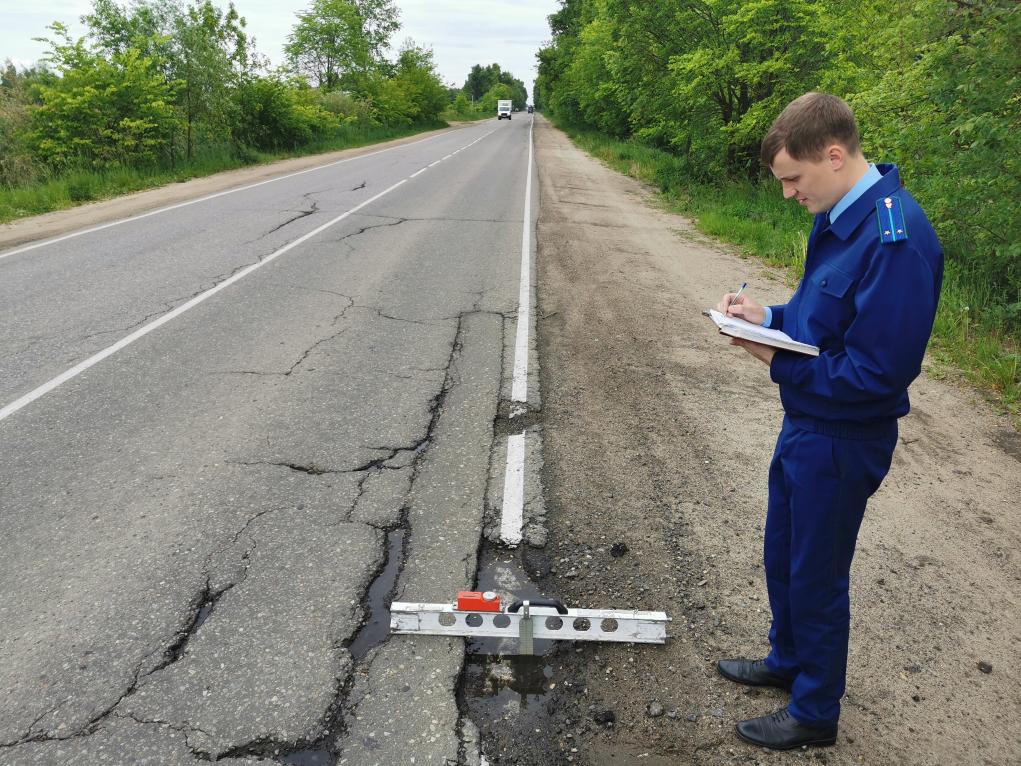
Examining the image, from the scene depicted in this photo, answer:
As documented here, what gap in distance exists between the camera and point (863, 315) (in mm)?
1857

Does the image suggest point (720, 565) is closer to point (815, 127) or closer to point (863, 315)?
point (863, 315)

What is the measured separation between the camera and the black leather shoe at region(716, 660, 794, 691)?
102 inches

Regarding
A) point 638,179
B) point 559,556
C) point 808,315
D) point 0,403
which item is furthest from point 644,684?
point 638,179

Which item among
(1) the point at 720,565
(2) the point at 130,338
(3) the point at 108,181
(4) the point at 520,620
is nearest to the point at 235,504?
(4) the point at 520,620

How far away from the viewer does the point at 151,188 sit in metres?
16.7

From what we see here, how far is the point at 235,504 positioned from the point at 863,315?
322 cm

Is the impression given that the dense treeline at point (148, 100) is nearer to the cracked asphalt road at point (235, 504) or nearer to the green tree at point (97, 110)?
the green tree at point (97, 110)

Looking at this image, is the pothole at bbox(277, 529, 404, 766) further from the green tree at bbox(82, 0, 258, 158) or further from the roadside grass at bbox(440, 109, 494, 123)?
the roadside grass at bbox(440, 109, 494, 123)

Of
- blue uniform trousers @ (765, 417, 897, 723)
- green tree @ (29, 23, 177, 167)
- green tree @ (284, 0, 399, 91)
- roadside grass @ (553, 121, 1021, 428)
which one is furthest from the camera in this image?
green tree @ (284, 0, 399, 91)

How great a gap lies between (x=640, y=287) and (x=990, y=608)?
587 centimetres

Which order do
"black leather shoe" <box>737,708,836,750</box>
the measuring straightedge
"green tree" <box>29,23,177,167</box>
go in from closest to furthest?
"black leather shoe" <box>737,708,836,750</box> → the measuring straightedge → "green tree" <box>29,23,177,167</box>

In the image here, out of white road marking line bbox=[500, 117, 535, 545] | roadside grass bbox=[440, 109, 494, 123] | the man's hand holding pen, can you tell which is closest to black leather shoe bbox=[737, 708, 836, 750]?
the man's hand holding pen

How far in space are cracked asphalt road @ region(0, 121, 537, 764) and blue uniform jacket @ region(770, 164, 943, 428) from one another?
5.48 feet

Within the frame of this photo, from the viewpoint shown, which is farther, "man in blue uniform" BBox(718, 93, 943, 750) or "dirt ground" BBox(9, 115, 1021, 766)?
"dirt ground" BBox(9, 115, 1021, 766)
